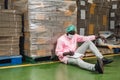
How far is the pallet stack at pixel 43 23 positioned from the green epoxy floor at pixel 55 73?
599 millimetres

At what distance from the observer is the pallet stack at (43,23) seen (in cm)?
680

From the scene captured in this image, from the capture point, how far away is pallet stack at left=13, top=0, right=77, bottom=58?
6805mm

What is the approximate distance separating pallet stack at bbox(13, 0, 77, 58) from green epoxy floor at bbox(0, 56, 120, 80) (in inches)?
23.6

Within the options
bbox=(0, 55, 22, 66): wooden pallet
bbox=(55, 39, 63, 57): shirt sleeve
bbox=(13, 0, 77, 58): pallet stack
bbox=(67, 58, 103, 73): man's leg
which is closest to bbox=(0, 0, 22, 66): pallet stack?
bbox=(0, 55, 22, 66): wooden pallet

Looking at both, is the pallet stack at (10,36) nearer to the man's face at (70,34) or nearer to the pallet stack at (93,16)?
the man's face at (70,34)

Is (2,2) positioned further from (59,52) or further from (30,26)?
(59,52)

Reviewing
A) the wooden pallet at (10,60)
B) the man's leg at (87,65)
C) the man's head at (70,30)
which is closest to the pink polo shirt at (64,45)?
the man's head at (70,30)

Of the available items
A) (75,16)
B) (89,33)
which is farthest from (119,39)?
(75,16)

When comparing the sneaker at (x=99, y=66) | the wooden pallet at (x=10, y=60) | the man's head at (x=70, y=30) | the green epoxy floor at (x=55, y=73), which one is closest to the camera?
the green epoxy floor at (x=55, y=73)

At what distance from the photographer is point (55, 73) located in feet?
18.8

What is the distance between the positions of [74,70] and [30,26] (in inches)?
70.6

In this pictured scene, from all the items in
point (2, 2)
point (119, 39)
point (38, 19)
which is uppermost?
point (2, 2)

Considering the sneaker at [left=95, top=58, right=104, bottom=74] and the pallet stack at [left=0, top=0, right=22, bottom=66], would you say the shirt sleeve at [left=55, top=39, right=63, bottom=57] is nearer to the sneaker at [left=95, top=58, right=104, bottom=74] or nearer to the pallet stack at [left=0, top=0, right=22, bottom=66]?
the pallet stack at [left=0, top=0, right=22, bottom=66]

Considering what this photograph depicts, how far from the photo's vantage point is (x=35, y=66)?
6500mm
